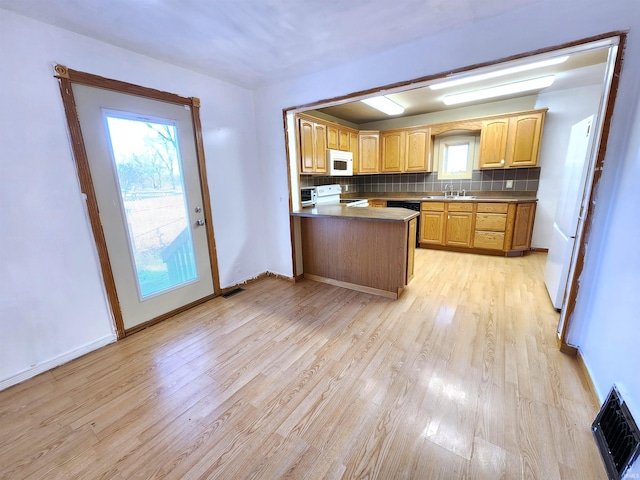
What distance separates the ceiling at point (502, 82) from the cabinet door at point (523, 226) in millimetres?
1640

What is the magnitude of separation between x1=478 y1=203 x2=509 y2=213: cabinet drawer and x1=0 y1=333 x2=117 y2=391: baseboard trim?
4831 mm

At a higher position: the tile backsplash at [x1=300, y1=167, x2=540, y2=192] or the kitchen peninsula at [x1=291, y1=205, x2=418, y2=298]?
the tile backsplash at [x1=300, y1=167, x2=540, y2=192]

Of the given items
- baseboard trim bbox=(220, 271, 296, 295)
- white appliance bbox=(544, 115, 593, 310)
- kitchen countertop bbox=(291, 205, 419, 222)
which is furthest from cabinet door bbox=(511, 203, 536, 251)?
baseboard trim bbox=(220, 271, 296, 295)

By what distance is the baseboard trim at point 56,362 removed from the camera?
175 centimetres

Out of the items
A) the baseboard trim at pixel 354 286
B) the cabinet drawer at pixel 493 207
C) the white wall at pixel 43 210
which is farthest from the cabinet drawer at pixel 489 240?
the white wall at pixel 43 210

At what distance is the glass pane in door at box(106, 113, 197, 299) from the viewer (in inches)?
85.0

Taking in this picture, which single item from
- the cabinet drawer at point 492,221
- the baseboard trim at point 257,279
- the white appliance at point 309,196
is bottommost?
the baseboard trim at point 257,279

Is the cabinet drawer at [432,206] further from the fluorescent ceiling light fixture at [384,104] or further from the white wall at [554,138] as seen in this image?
the fluorescent ceiling light fixture at [384,104]

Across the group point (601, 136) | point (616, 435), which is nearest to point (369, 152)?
point (601, 136)

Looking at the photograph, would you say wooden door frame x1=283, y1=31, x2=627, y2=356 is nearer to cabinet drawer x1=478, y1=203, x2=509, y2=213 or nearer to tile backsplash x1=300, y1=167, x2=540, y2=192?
cabinet drawer x1=478, y1=203, x2=509, y2=213

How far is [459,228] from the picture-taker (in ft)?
14.0

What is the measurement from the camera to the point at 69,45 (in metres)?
1.81

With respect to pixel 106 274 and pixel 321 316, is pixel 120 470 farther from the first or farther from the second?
pixel 321 316

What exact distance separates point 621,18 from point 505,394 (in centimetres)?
225
